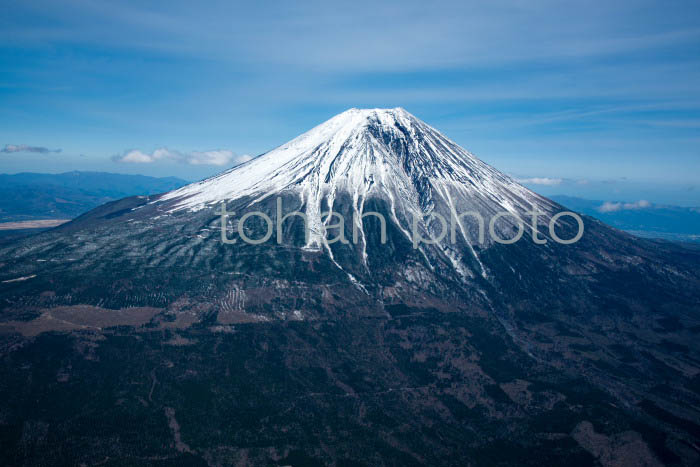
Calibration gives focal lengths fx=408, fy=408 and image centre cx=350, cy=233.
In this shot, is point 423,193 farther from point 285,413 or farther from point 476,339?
point 285,413

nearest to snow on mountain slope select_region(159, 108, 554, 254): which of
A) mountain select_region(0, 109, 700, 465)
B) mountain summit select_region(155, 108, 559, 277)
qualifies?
mountain summit select_region(155, 108, 559, 277)

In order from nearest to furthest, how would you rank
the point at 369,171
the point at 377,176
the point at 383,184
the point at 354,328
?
the point at 354,328 → the point at 383,184 → the point at 377,176 → the point at 369,171

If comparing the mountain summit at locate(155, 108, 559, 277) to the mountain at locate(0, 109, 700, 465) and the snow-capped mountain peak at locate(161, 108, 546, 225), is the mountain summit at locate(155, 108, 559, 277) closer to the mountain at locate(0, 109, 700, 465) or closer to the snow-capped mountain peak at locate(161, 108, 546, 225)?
the snow-capped mountain peak at locate(161, 108, 546, 225)

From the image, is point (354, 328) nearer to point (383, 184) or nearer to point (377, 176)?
point (383, 184)

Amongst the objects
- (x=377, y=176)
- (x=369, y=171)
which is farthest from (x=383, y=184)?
(x=369, y=171)

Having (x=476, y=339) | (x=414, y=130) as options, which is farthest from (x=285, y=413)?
(x=414, y=130)
